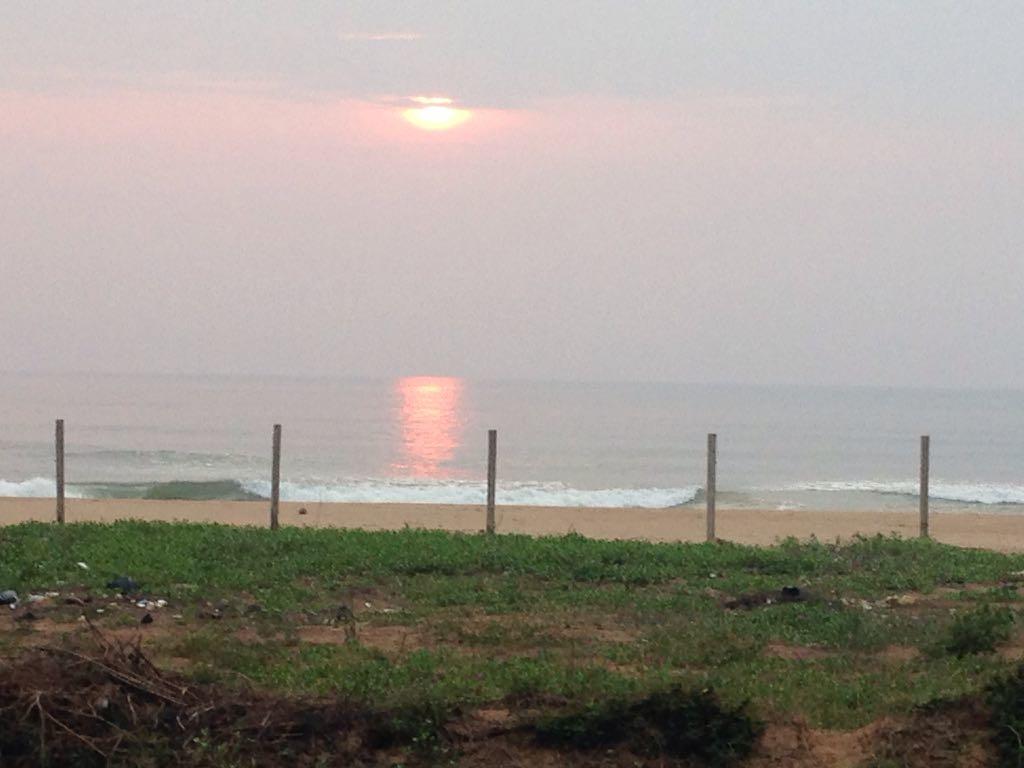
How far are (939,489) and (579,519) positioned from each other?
22.2 m

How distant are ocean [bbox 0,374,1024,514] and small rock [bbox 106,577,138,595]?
71.0 ft

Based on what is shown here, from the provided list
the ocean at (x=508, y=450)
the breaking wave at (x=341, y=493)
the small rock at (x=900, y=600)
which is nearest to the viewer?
the small rock at (x=900, y=600)

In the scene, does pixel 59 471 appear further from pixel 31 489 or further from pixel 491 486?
pixel 31 489

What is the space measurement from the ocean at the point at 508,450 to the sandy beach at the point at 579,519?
696 cm

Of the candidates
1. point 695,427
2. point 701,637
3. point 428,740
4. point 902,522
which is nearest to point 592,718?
point 428,740

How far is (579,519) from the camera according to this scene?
25.4m

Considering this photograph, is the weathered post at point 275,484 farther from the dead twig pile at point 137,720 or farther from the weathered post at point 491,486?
the dead twig pile at point 137,720

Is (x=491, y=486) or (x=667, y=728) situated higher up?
(x=491, y=486)

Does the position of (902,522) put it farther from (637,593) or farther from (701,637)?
(701,637)

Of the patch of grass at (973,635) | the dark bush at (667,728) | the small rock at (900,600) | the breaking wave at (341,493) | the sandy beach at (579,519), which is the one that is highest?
the patch of grass at (973,635)

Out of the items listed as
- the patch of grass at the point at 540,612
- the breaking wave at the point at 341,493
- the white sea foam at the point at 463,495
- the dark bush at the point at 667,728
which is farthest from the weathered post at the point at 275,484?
the breaking wave at the point at 341,493

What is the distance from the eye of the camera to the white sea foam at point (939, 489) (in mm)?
38938

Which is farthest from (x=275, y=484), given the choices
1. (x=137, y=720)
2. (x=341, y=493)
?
Answer: (x=341, y=493)

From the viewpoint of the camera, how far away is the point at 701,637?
988 centimetres
